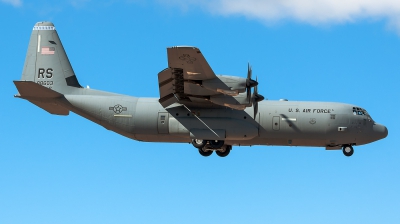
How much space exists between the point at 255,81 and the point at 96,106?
31.4 feet

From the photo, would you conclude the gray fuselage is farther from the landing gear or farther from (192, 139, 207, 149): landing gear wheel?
the landing gear

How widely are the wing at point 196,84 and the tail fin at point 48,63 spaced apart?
22.0 feet

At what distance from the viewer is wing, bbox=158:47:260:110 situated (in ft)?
111

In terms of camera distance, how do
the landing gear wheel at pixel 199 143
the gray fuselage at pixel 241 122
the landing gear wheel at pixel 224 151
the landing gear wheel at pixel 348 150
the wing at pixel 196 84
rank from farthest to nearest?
the landing gear wheel at pixel 224 151 < the landing gear wheel at pixel 348 150 < the landing gear wheel at pixel 199 143 < the gray fuselage at pixel 241 122 < the wing at pixel 196 84

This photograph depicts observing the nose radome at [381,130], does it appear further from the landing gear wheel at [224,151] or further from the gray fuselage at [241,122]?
the landing gear wheel at [224,151]

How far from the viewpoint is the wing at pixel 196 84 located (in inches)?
1335

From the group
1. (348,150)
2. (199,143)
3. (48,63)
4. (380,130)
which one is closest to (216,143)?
(199,143)

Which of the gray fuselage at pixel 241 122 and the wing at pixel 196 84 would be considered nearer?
the wing at pixel 196 84

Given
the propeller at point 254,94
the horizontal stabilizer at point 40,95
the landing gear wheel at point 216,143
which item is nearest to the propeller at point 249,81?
the propeller at point 254,94

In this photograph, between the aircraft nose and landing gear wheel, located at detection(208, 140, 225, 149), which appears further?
the aircraft nose

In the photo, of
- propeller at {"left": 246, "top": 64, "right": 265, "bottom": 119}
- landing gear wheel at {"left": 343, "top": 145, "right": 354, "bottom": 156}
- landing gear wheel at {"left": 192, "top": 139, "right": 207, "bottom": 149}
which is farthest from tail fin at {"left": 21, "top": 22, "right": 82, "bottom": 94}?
landing gear wheel at {"left": 343, "top": 145, "right": 354, "bottom": 156}

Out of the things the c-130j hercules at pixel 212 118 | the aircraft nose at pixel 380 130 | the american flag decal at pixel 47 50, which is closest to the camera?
the c-130j hercules at pixel 212 118

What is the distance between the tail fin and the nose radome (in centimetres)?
1765

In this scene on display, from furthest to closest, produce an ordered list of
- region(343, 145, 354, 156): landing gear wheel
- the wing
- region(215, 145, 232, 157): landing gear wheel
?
region(215, 145, 232, 157): landing gear wheel → region(343, 145, 354, 156): landing gear wheel → the wing
